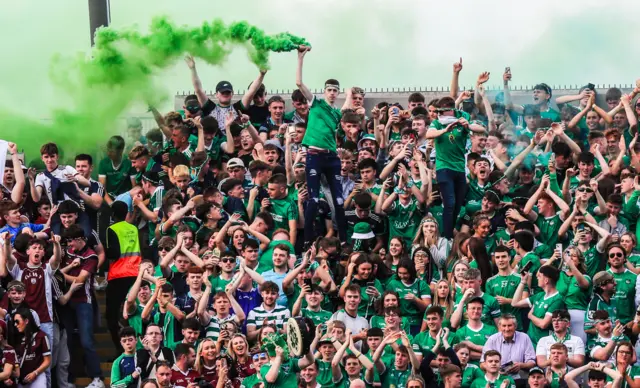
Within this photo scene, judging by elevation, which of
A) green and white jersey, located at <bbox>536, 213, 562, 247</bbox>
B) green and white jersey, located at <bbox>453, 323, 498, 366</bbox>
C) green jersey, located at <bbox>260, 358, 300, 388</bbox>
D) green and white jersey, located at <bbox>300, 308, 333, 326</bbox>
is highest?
green and white jersey, located at <bbox>536, 213, 562, 247</bbox>

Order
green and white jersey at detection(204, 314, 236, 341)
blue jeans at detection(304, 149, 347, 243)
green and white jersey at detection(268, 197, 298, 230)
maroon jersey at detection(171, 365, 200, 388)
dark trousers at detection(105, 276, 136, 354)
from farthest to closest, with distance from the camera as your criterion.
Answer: green and white jersey at detection(268, 197, 298, 230) → blue jeans at detection(304, 149, 347, 243) → dark trousers at detection(105, 276, 136, 354) → green and white jersey at detection(204, 314, 236, 341) → maroon jersey at detection(171, 365, 200, 388)

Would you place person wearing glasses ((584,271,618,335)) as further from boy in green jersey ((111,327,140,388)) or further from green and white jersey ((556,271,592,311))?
boy in green jersey ((111,327,140,388))

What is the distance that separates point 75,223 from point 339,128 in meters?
4.01

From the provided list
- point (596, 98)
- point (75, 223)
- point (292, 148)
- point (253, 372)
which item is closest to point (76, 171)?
point (75, 223)

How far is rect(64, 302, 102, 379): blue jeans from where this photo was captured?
64.3 ft

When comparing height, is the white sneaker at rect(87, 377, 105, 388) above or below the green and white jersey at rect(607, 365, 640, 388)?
below

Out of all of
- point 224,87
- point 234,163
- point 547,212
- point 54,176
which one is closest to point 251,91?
point 224,87

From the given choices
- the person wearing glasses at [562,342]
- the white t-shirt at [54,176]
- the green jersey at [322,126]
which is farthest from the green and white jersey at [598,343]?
the white t-shirt at [54,176]

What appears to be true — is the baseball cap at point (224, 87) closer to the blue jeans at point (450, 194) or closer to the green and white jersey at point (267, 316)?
the blue jeans at point (450, 194)

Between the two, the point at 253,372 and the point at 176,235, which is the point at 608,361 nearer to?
the point at 253,372

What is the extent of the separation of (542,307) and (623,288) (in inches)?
43.6

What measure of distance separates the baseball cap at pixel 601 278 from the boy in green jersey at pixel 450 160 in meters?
2.04

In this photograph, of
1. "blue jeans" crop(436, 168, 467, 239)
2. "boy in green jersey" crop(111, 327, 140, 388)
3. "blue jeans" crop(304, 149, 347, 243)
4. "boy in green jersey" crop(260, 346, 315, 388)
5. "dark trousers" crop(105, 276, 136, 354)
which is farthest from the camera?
"blue jeans" crop(304, 149, 347, 243)

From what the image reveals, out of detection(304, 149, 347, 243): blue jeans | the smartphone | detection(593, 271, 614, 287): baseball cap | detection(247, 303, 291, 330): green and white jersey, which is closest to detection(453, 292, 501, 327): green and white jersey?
the smartphone
